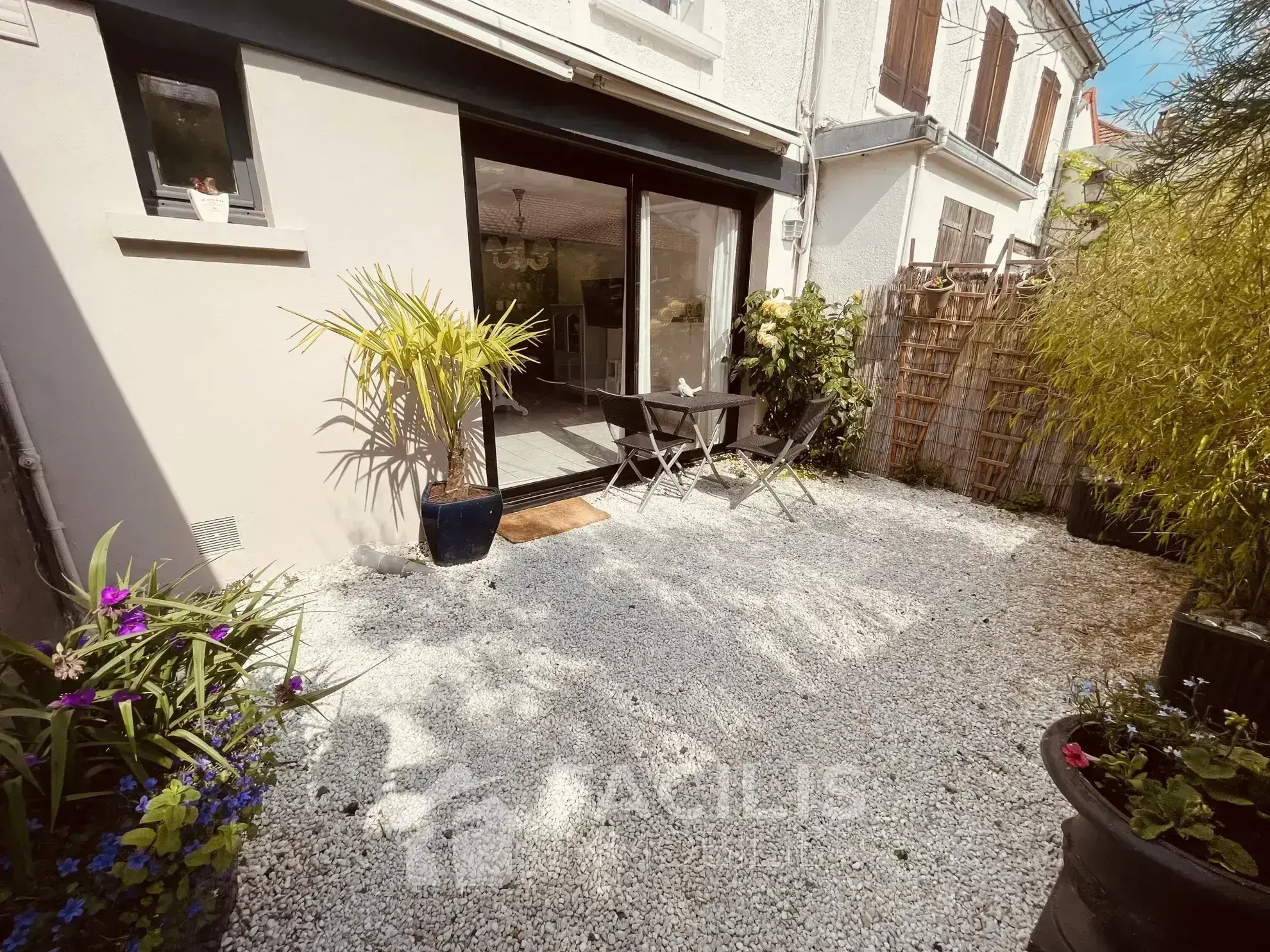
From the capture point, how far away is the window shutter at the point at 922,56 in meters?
5.27

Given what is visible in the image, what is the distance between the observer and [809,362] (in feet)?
15.1

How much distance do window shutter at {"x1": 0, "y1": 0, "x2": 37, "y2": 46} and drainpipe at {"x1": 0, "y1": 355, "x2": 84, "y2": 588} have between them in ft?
3.79

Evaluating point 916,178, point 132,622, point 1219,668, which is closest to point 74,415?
point 132,622

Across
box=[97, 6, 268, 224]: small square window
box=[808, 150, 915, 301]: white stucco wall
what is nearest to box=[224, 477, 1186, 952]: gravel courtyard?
box=[97, 6, 268, 224]: small square window

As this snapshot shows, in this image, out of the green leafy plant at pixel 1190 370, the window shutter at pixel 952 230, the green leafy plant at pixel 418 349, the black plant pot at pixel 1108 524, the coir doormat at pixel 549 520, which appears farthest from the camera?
the window shutter at pixel 952 230

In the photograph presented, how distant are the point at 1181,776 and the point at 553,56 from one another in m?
3.95

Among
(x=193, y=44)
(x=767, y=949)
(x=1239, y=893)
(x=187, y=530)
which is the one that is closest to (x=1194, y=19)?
(x=1239, y=893)

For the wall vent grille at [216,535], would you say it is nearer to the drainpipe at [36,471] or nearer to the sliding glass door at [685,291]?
the drainpipe at [36,471]

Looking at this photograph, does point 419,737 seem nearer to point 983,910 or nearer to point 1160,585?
point 983,910

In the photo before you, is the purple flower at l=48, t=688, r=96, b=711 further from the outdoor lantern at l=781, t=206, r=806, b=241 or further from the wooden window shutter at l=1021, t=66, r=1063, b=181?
the wooden window shutter at l=1021, t=66, r=1063, b=181

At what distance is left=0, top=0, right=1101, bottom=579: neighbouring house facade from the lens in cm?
201

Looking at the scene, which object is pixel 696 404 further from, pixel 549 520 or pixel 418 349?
pixel 418 349

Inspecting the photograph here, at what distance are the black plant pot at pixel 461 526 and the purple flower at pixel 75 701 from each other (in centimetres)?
192

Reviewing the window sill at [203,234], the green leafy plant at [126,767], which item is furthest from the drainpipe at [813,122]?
the green leafy plant at [126,767]
